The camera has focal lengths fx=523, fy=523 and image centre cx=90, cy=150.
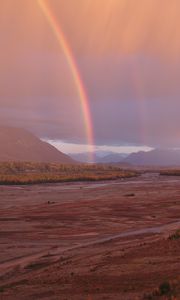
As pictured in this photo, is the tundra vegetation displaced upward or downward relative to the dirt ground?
upward

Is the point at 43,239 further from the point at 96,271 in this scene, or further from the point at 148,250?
the point at 96,271

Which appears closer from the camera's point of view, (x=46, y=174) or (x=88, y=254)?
(x=88, y=254)

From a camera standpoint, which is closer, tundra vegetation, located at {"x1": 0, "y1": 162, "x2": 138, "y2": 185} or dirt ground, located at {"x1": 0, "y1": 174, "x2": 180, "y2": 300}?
dirt ground, located at {"x1": 0, "y1": 174, "x2": 180, "y2": 300}

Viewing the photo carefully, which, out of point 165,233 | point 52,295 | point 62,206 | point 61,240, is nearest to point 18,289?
point 52,295

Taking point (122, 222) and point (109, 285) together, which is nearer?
point (109, 285)

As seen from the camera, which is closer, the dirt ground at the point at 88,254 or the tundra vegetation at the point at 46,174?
the dirt ground at the point at 88,254
